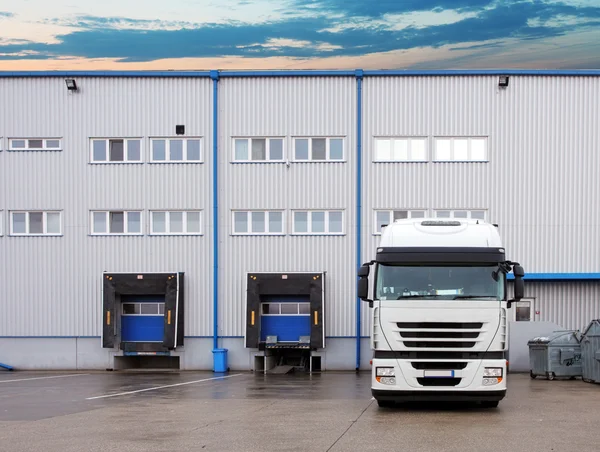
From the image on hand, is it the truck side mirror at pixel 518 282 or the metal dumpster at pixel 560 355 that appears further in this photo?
the metal dumpster at pixel 560 355

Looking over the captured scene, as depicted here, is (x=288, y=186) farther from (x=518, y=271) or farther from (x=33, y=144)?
(x=518, y=271)

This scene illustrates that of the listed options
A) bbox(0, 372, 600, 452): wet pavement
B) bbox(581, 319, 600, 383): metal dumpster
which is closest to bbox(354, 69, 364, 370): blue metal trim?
bbox(581, 319, 600, 383): metal dumpster

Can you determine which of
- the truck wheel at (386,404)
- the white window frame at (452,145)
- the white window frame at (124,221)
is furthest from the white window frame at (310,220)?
the truck wheel at (386,404)

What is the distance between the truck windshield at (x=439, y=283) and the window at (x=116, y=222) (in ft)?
62.9

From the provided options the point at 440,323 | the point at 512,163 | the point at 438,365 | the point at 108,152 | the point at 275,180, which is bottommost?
the point at 438,365

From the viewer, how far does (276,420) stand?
15.9 m

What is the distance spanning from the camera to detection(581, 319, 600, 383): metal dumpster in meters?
26.4

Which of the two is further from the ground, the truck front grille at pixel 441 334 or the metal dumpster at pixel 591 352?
the truck front grille at pixel 441 334

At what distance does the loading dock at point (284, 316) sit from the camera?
34.0 meters

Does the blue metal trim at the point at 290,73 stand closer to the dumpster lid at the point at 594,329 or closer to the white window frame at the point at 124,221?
the white window frame at the point at 124,221

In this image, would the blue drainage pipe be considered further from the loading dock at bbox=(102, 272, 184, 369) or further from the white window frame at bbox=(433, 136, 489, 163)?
the loading dock at bbox=(102, 272, 184, 369)

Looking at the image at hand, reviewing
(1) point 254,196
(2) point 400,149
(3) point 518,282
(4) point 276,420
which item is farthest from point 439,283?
(1) point 254,196

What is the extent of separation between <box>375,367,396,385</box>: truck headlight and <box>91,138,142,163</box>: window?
65.9ft

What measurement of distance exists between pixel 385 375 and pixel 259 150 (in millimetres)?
19072
